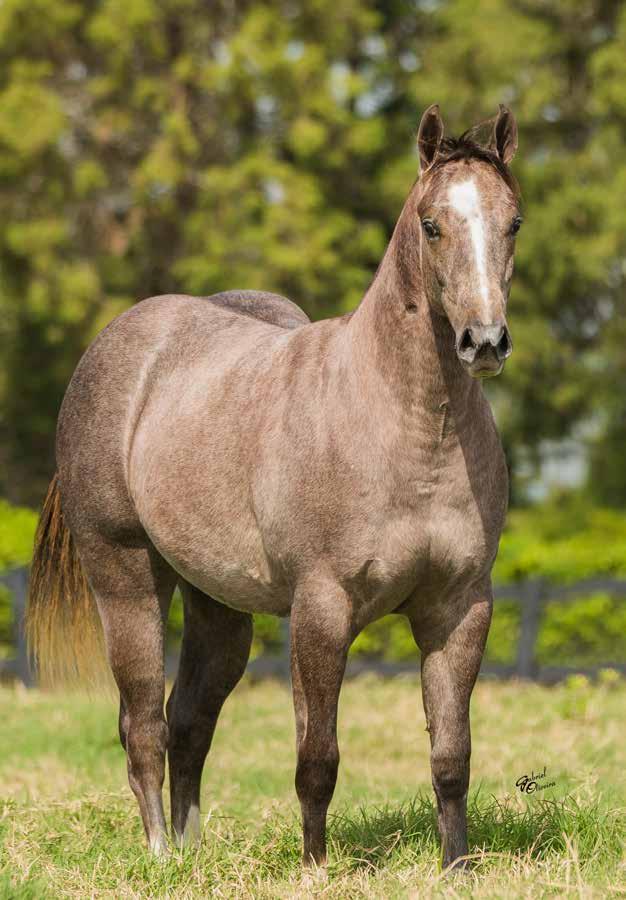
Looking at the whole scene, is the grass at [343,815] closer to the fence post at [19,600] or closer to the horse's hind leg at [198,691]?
the horse's hind leg at [198,691]

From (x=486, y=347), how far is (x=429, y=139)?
80 cm

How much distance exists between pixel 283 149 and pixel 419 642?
16.2 metres

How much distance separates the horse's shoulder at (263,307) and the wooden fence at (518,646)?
6496mm

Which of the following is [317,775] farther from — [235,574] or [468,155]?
[468,155]

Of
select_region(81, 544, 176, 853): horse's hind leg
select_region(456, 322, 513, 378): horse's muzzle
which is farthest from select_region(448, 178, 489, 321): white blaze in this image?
select_region(81, 544, 176, 853): horse's hind leg

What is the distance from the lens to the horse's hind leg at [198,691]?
5.14 metres

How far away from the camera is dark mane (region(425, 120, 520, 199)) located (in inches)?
152

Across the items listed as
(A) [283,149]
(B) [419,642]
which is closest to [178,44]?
(A) [283,149]

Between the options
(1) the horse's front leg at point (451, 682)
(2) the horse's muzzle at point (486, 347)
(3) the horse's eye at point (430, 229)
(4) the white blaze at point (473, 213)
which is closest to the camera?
(2) the horse's muzzle at point (486, 347)

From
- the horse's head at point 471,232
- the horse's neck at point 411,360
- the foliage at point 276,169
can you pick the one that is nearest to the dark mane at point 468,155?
the horse's head at point 471,232

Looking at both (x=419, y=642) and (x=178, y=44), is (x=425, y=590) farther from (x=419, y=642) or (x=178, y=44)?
(x=178, y=44)

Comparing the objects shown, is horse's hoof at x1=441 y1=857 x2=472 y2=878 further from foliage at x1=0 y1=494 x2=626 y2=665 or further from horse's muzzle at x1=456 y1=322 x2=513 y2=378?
foliage at x1=0 y1=494 x2=626 y2=665

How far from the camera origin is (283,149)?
1962cm

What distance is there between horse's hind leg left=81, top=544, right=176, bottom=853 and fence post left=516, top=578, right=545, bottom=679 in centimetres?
711
